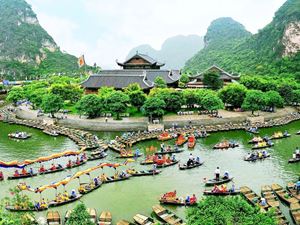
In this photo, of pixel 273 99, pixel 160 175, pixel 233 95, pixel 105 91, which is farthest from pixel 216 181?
→ pixel 105 91

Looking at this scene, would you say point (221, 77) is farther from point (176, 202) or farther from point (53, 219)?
point (53, 219)

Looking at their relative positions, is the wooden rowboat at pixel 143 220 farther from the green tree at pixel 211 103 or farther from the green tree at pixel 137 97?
the green tree at pixel 137 97

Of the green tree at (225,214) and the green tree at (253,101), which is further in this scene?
the green tree at (253,101)

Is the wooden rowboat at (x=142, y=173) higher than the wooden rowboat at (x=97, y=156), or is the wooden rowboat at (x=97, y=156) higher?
the wooden rowboat at (x=97, y=156)

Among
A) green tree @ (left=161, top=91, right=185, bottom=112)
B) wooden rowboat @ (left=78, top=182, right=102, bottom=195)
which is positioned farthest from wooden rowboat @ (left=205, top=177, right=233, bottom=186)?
green tree @ (left=161, top=91, right=185, bottom=112)

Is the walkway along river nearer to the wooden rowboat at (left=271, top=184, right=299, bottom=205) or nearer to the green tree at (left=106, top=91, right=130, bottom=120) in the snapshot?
the wooden rowboat at (left=271, top=184, right=299, bottom=205)

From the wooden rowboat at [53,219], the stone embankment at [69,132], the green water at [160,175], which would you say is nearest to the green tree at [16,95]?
the stone embankment at [69,132]
